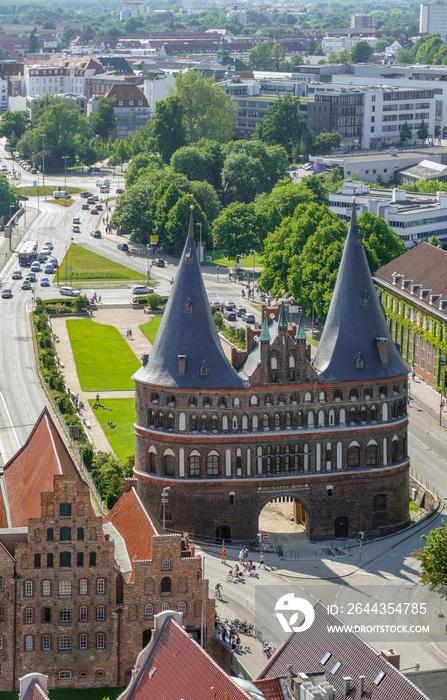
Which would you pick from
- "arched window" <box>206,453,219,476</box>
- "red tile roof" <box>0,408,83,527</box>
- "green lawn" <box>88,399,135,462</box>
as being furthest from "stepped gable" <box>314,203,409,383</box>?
"green lawn" <box>88,399,135,462</box>

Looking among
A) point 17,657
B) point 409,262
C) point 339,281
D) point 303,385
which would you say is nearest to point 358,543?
point 303,385

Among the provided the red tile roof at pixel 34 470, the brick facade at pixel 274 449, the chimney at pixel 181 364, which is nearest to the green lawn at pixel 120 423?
the brick facade at pixel 274 449

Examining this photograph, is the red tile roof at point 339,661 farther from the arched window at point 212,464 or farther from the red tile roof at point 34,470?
the arched window at point 212,464

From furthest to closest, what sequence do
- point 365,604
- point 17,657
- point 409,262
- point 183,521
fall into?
point 409,262 < point 183,521 < point 365,604 < point 17,657

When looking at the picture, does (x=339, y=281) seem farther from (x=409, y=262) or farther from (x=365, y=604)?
(x=409, y=262)

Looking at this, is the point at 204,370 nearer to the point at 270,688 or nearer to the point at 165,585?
the point at 165,585

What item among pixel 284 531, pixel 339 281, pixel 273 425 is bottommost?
pixel 284 531
